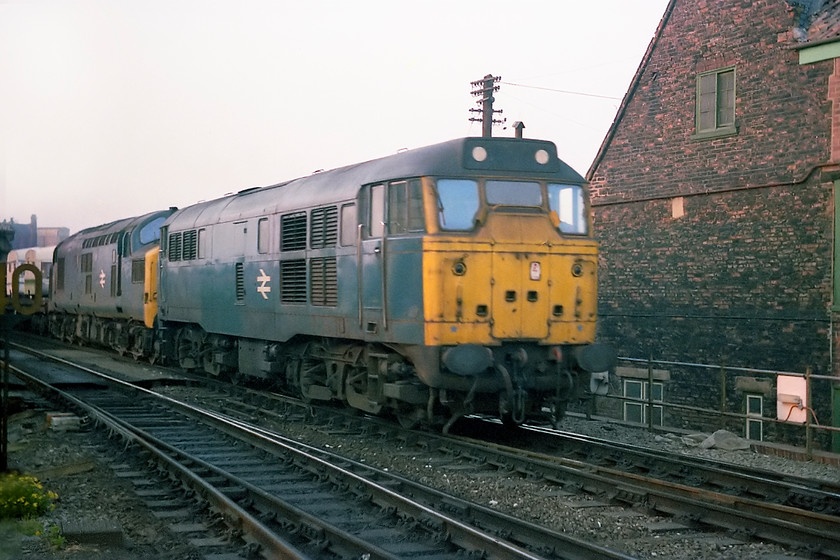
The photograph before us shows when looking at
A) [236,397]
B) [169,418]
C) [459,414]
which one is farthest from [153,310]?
[459,414]

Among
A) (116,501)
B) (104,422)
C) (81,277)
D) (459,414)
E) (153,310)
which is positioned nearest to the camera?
(116,501)

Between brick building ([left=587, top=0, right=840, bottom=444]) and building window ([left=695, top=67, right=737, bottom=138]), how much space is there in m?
0.03

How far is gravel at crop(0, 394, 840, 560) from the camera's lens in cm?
690

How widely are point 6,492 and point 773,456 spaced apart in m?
8.81

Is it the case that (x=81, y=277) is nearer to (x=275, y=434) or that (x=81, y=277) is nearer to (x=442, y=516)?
(x=275, y=434)

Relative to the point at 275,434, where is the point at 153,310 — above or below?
above

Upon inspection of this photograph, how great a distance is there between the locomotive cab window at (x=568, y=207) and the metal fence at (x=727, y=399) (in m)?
2.46

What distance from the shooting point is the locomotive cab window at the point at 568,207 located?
11281 mm

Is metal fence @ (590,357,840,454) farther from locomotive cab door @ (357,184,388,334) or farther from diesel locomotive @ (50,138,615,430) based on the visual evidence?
locomotive cab door @ (357,184,388,334)

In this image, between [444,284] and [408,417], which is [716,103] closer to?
[444,284]

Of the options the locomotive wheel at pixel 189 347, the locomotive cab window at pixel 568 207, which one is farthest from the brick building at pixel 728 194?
the locomotive wheel at pixel 189 347

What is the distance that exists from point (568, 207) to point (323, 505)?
16.7 feet

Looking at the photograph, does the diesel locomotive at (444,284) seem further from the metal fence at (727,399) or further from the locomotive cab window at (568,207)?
the metal fence at (727,399)

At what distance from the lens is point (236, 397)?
16.3 m
